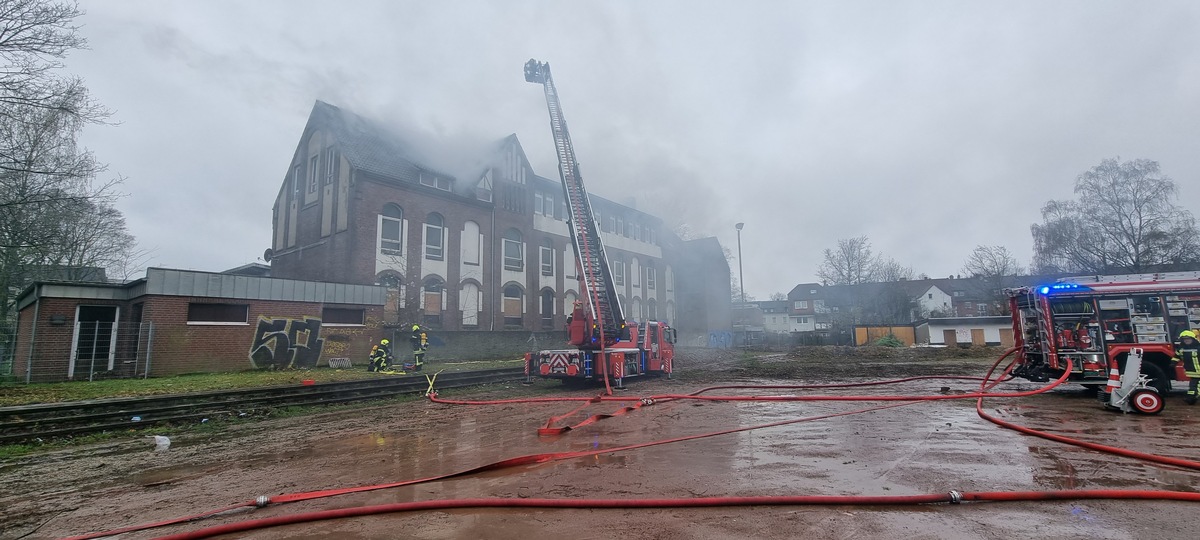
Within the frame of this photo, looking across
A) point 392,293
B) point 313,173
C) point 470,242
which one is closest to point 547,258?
point 470,242

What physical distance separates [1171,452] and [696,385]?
9657 millimetres

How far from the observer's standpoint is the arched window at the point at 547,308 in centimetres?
3334

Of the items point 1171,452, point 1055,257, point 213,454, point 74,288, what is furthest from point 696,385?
point 1055,257

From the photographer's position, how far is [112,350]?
17.2 m

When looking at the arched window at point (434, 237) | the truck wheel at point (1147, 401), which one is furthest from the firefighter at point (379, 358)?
the truck wheel at point (1147, 401)

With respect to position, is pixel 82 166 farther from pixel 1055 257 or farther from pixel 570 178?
pixel 1055 257

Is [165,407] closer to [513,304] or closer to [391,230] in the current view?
[391,230]

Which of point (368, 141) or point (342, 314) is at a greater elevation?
point (368, 141)

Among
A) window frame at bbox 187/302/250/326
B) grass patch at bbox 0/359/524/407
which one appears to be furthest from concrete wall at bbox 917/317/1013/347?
window frame at bbox 187/302/250/326

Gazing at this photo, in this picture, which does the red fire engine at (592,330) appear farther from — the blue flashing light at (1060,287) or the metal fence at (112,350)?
the metal fence at (112,350)

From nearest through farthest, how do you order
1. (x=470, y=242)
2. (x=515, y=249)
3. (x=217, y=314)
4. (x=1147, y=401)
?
(x=1147, y=401) → (x=217, y=314) → (x=470, y=242) → (x=515, y=249)

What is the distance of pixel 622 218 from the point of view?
41.7 m

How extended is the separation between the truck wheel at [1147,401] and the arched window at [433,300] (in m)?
25.2

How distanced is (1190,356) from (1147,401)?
199 cm
